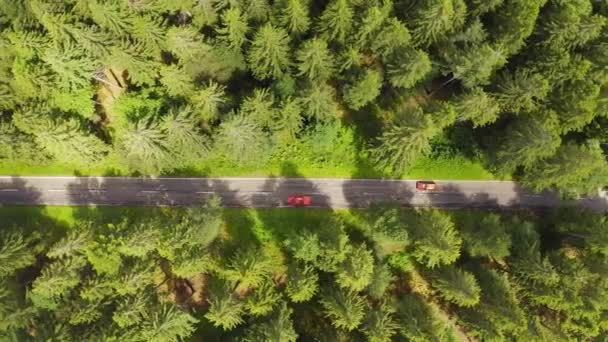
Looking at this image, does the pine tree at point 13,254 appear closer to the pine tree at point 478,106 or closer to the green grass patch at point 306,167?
the green grass patch at point 306,167

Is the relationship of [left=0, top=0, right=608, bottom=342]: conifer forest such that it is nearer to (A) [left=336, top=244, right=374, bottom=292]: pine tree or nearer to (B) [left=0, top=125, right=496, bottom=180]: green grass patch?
(A) [left=336, top=244, right=374, bottom=292]: pine tree

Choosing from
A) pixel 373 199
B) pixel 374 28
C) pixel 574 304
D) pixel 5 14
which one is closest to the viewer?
pixel 574 304

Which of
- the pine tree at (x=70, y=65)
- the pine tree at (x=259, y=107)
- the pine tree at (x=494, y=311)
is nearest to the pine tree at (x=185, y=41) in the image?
the pine tree at (x=259, y=107)

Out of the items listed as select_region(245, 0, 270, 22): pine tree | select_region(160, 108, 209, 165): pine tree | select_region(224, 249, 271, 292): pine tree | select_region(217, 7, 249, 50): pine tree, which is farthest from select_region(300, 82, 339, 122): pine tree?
select_region(224, 249, 271, 292): pine tree

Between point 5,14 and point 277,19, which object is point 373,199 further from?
point 5,14

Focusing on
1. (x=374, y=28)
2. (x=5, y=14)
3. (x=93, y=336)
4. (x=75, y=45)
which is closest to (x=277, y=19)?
(x=374, y=28)

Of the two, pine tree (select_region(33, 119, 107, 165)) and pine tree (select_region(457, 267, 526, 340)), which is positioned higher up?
pine tree (select_region(33, 119, 107, 165))
